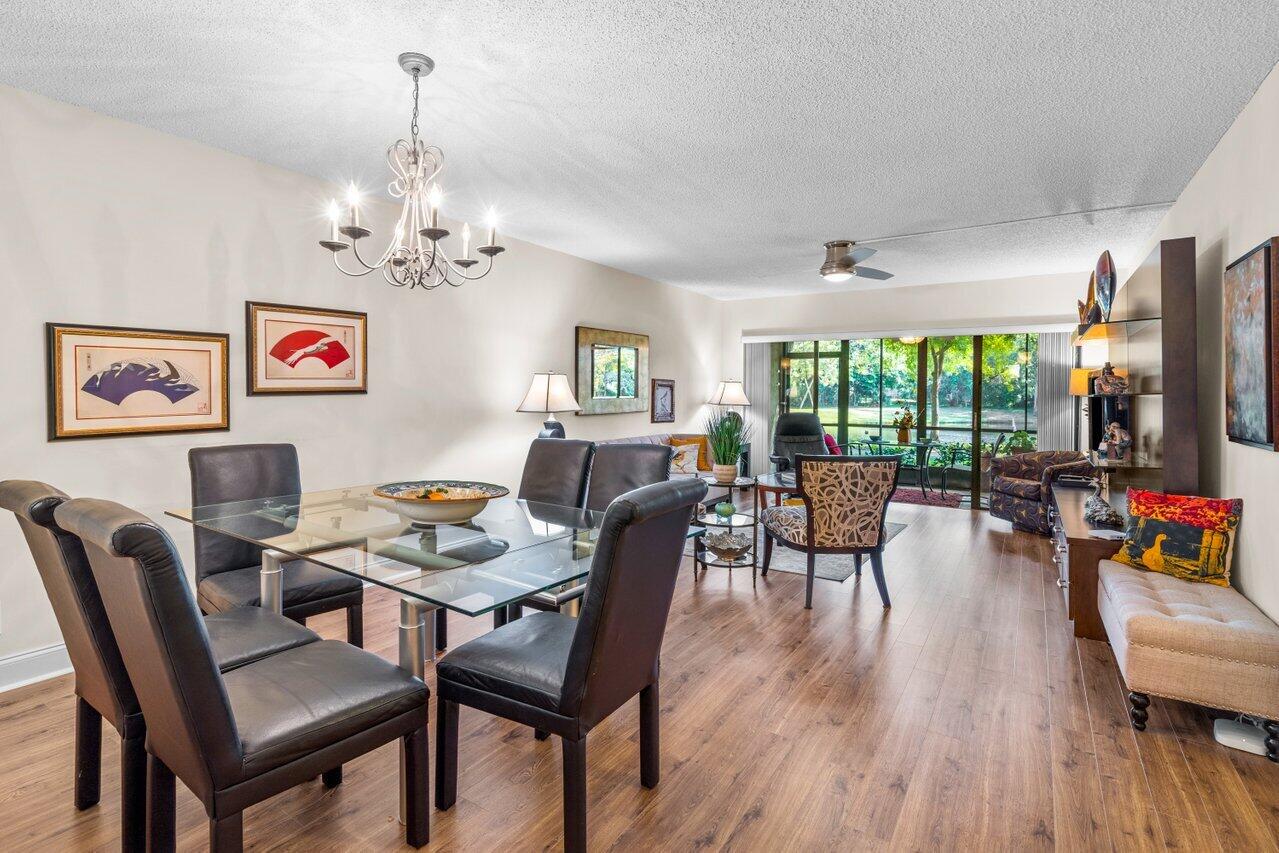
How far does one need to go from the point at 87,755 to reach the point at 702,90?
3.07 m

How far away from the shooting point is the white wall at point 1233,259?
254 cm

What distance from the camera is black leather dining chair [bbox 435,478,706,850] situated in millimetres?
1635

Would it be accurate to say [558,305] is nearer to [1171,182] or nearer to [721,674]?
[721,674]

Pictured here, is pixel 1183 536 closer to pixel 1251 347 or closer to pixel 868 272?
pixel 1251 347

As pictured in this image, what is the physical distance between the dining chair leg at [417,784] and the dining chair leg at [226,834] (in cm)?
41

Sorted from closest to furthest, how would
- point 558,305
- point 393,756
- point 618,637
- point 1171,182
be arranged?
point 618,637 → point 393,756 → point 1171,182 → point 558,305

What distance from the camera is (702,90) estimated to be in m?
2.62

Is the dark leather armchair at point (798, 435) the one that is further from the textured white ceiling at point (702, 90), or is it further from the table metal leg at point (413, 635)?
the table metal leg at point (413, 635)

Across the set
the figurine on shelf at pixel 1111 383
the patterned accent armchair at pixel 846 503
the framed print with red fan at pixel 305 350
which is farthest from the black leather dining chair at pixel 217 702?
the figurine on shelf at pixel 1111 383

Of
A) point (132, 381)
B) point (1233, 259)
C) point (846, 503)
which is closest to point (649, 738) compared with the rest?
point (846, 503)

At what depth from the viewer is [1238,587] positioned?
2.91 m

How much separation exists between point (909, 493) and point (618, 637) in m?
7.56

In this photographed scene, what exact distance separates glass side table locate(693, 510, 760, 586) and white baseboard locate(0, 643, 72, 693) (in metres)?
3.16

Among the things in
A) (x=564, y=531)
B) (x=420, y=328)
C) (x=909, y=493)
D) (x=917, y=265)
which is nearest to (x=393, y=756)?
(x=564, y=531)
